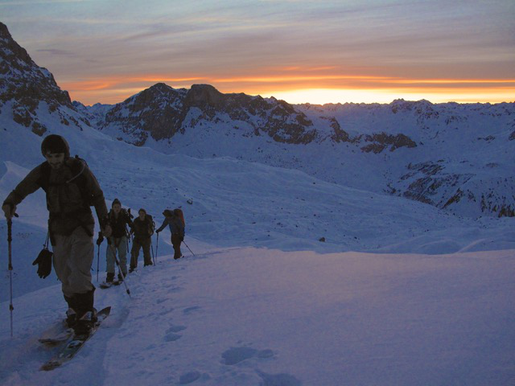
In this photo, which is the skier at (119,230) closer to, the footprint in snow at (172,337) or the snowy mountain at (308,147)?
A: the footprint in snow at (172,337)

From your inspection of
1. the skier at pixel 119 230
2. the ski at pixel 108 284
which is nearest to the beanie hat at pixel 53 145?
the ski at pixel 108 284

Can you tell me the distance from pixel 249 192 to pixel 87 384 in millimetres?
37275

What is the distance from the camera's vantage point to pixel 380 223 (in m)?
32.4

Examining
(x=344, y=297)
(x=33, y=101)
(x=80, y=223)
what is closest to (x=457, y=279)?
(x=344, y=297)

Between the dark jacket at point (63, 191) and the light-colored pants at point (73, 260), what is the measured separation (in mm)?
104

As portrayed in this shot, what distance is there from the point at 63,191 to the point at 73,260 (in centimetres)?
89

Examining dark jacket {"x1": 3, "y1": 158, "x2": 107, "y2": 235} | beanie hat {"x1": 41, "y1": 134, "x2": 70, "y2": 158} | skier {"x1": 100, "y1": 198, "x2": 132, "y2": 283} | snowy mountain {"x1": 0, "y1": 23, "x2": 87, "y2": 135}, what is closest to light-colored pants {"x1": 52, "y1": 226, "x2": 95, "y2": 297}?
dark jacket {"x1": 3, "y1": 158, "x2": 107, "y2": 235}

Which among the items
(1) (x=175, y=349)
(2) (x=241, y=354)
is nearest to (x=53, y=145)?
(1) (x=175, y=349)

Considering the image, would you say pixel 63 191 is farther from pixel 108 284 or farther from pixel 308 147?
pixel 308 147

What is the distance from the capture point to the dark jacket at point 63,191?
513cm

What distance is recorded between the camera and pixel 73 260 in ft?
17.2

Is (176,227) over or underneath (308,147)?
underneath

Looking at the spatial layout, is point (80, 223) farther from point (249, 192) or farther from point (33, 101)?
point (33, 101)

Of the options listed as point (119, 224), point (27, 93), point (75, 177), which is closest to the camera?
point (75, 177)
